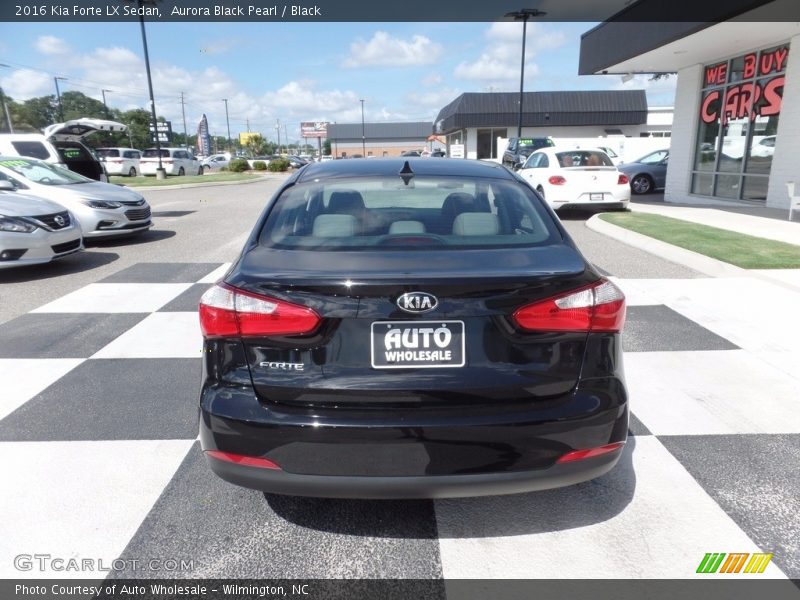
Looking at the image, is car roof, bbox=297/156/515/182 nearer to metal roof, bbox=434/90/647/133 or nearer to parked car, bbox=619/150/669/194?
parked car, bbox=619/150/669/194

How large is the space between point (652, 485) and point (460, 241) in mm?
1540

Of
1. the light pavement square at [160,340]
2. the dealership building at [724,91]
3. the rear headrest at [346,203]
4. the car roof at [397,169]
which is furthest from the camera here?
the dealership building at [724,91]

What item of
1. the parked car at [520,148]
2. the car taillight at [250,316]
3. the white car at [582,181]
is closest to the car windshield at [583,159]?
the white car at [582,181]

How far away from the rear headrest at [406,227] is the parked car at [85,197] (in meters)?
8.13

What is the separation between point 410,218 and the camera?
9.17 ft

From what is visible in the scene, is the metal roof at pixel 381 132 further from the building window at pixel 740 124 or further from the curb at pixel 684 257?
Result: the curb at pixel 684 257

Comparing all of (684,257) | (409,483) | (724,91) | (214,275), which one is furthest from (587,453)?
(724,91)

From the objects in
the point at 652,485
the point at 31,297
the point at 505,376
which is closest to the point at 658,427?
the point at 652,485

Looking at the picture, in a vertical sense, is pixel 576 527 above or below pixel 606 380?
below

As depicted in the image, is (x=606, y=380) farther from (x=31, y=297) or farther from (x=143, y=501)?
(x=31, y=297)

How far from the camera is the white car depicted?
12.2 meters

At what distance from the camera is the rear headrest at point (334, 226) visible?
251 centimetres

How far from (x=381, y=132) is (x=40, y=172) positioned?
102038 mm

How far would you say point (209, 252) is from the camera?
8.92 metres
